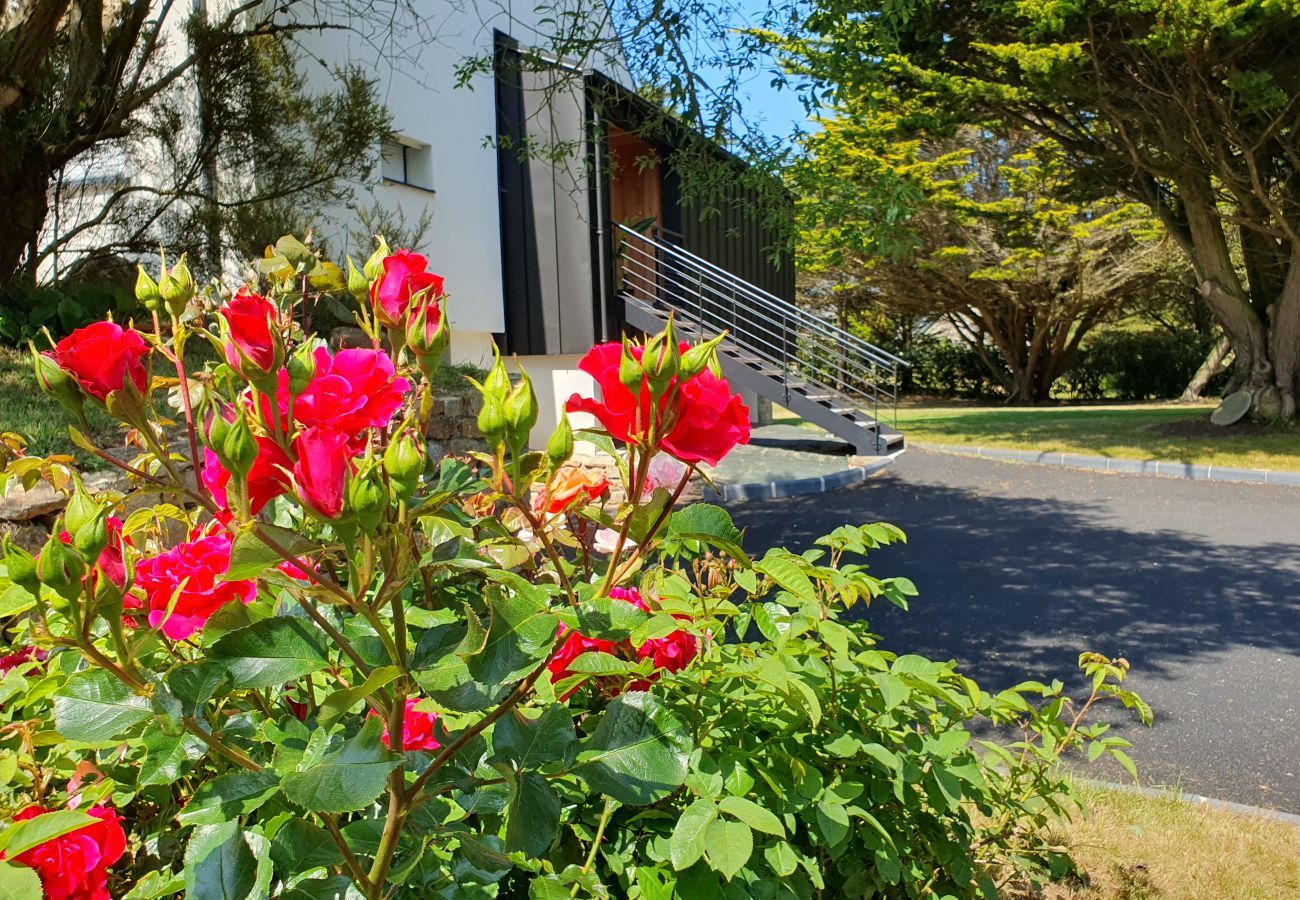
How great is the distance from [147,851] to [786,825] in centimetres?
81

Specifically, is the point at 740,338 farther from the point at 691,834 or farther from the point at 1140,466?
the point at 691,834

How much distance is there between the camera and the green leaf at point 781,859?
1094 mm

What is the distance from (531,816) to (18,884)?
42 centimetres

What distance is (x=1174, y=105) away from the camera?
458 inches

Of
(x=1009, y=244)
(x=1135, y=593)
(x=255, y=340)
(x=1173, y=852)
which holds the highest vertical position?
(x=1009, y=244)

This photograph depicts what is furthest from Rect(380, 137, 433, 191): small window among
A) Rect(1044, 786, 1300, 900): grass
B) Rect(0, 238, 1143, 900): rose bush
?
Rect(0, 238, 1143, 900): rose bush

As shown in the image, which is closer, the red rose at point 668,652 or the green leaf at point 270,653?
the green leaf at point 270,653

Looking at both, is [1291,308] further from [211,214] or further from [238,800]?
[238,800]

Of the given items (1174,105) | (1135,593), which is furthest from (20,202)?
(1174,105)

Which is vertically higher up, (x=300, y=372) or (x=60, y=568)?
(x=300, y=372)

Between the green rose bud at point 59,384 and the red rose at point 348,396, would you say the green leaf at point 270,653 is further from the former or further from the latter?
the green rose bud at point 59,384

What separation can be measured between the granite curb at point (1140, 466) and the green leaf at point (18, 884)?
1167cm

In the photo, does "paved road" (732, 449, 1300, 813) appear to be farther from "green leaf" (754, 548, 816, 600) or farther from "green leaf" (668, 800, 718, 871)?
"green leaf" (668, 800, 718, 871)

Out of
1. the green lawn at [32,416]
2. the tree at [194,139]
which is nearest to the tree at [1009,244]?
the tree at [194,139]
